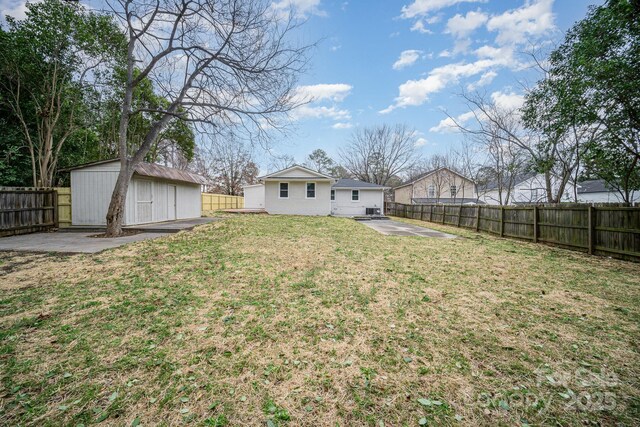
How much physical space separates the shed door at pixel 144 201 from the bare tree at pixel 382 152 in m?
29.0

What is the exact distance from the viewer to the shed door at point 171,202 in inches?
559

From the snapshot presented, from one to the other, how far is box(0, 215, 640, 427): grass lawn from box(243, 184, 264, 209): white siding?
27.6 meters

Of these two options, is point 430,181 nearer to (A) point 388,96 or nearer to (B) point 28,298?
(A) point 388,96

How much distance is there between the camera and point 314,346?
2.62 m

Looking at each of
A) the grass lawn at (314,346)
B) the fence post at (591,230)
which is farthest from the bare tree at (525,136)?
the grass lawn at (314,346)

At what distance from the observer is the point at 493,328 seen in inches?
118

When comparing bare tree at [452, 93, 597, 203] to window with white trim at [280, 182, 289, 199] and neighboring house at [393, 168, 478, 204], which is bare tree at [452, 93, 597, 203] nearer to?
window with white trim at [280, 182, 289, 199]

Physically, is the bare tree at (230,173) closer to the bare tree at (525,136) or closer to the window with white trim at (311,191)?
the window with white trim at (311,191)

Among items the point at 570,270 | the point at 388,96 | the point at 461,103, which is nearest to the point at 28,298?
the point at 570,270

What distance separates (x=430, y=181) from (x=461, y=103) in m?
20.0

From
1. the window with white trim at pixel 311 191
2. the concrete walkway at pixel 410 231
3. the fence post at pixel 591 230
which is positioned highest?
the window with white trim at pixel 311 191

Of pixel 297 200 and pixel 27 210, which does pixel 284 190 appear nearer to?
pixel 297 200

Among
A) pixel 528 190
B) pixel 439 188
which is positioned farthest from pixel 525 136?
pixel 439 188

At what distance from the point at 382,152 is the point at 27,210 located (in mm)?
34045
